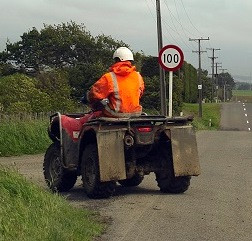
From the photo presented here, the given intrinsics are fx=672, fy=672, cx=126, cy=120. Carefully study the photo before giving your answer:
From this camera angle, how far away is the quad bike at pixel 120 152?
33.1ft

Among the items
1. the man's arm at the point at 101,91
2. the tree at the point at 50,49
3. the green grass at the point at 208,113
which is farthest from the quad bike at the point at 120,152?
the tree at the point at 50,49

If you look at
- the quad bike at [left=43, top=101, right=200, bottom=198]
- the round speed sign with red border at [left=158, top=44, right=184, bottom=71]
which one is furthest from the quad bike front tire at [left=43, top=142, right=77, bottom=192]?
the round speed sign with red border at [left=158, top=44, right=184, bottom=71]

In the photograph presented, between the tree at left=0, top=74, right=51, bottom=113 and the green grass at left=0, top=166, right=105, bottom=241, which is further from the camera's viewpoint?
the tree at left=0, top=74, right=51, bottom=113

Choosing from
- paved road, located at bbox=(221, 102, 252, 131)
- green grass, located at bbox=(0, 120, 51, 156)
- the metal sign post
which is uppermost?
the metal sign post

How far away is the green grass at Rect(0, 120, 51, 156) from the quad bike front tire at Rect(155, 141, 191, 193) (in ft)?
30.5

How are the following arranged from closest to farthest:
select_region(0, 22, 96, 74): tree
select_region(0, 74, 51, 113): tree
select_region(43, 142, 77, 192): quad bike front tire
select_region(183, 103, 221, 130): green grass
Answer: select_region(43, 142, 77, 192): quad bike front tire < select_region(0, 74, 51, 113): tree < select_region(183, 103, 221, 130): green grass < select_region(0, 22, 96, 74): tree

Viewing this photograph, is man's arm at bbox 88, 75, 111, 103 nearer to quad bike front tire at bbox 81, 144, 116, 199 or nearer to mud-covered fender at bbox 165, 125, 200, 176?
quad bike front tire at bbox 81, 144, 116, 199

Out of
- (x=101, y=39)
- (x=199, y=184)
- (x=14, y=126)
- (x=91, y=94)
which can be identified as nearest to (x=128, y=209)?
(x=91, y=94)

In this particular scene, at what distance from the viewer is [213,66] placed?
114 m

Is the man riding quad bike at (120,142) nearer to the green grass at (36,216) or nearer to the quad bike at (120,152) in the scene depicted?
the quad bike at (120,152)

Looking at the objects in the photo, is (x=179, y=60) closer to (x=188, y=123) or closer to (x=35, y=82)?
(x=188, y=123)

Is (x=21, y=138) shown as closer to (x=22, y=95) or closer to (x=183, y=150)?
(x=183, y=150)

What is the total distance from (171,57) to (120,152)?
17.2 ft

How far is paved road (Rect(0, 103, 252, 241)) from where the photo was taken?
7812 millimetres
